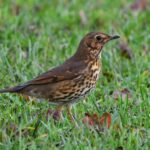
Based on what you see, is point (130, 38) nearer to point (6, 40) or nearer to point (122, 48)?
point (122, 48)

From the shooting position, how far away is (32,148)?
627 cm

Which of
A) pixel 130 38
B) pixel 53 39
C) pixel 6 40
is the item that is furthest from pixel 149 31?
pixel 6 40

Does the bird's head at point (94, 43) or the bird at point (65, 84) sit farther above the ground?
the bird's head at point (94, 43)

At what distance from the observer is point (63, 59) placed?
9359 millimetres

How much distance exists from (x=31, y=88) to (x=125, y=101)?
959 mm

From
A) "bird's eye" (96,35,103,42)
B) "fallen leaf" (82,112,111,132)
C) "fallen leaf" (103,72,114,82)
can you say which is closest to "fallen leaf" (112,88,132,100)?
"fallen leaf" (103,72,114,82)

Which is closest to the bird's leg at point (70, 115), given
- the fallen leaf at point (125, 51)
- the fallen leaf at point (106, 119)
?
the fallen leaf at point (106, 119)

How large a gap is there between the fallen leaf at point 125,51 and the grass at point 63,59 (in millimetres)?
66

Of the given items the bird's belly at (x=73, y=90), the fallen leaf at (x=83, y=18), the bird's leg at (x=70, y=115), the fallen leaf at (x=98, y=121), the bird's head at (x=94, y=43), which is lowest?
the fallen leaf at (x=98, y=121)

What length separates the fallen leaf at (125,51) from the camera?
9.68 meters

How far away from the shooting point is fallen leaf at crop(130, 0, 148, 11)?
40.0ft

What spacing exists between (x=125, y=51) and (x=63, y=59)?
2.90 ft

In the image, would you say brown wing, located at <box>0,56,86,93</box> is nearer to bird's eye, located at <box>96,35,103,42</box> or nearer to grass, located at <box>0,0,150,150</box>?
grass, located at <box>0,0,150,150</box>

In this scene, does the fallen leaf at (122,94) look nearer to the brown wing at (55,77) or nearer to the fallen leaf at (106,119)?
the brown wing at (55,77)
